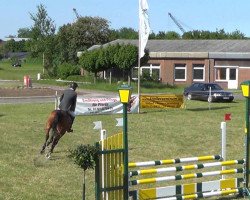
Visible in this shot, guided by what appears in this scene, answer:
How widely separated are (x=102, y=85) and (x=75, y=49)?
2661cm

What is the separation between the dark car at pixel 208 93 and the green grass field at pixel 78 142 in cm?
498

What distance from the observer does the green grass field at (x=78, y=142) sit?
14584 millimetres

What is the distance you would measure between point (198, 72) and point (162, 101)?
104 feet

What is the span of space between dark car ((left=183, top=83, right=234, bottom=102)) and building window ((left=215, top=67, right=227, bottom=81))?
19578mm

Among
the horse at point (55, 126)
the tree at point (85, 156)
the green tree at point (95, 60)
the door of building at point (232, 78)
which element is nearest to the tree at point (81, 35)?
the green tree at point (95, 60)

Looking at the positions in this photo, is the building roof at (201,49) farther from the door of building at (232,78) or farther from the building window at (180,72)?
the door of building at (232,78)

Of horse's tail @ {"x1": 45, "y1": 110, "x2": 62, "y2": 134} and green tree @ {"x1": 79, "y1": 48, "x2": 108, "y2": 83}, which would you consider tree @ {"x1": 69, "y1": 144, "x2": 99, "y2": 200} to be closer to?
horse's tail @ {"x1": 45, "y1": 110, "x2": 62, "y2": 134}

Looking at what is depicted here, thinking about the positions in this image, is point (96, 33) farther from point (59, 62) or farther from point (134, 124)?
point (134, 124)

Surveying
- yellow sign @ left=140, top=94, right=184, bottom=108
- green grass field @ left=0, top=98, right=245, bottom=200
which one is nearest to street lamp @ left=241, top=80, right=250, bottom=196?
green grass field @ left=0, top=98, right=245, bottom=200

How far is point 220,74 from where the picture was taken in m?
66.2

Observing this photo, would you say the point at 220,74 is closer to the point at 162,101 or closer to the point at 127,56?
the point at 127,56

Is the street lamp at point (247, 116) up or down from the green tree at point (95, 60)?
down

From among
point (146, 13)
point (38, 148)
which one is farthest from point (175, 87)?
point (38, 148)

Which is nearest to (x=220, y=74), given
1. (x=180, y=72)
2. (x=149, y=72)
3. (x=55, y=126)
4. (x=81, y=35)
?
(x=180, y=72)
